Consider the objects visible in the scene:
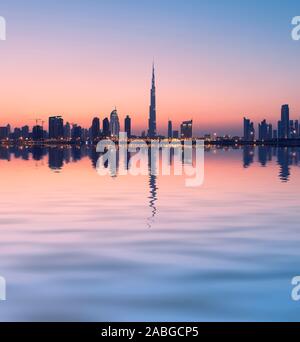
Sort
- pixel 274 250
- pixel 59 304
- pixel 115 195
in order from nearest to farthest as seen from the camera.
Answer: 1. pixel 59 304
2. pixel 274 250
3. pixel 115 195

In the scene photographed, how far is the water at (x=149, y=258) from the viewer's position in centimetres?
1221

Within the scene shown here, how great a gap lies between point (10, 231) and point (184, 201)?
37.3 ft

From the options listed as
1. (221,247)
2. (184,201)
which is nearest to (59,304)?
(221,247)

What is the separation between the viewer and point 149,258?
55.0 ft

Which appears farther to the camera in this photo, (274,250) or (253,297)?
(274,250)

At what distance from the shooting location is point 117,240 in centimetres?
1959

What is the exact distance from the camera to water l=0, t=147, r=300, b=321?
12211mm
